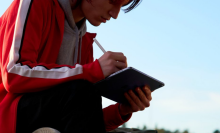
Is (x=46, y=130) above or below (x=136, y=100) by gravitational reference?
below

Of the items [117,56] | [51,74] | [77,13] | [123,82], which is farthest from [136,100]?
[77,13]

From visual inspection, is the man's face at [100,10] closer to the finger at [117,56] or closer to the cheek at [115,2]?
the cheek at [115,2]

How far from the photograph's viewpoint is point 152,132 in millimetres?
2842

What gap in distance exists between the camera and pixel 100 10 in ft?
6.32

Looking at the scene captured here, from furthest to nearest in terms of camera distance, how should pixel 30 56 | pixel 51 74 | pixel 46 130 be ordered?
pixel 30 56, pixel 51 74, pixel 46 130

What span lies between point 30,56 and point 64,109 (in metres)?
0.40

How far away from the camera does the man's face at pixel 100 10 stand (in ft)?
6.26

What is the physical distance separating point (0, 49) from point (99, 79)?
598mm

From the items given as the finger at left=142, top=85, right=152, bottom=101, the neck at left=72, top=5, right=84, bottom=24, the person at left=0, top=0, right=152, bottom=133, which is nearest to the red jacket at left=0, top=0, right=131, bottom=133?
the person at left=0, top=0, right=152, bottom=133

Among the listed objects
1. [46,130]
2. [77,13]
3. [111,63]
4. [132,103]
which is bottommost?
[46,130]

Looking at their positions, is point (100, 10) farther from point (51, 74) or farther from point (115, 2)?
point (51, 74)

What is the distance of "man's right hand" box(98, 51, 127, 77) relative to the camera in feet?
4.76

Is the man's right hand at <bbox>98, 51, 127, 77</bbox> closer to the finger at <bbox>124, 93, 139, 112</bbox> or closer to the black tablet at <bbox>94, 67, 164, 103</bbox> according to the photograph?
the black tablet at <bbox>94, 67, 164, 103</bbox>

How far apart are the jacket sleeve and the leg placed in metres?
0.06
